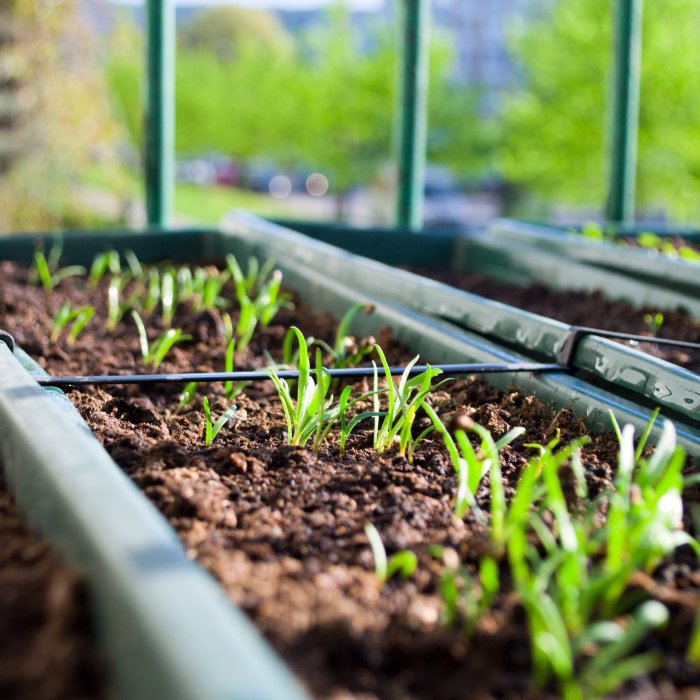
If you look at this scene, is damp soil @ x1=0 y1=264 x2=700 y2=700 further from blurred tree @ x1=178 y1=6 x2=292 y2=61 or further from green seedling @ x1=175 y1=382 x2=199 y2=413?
blurred tree @ x1=178 y1=6 x2=292 y2=61

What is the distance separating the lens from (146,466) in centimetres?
111

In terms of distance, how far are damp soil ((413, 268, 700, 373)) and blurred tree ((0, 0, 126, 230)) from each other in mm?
6495

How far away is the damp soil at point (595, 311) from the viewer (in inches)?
76.5

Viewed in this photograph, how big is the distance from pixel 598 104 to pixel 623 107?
490 inches

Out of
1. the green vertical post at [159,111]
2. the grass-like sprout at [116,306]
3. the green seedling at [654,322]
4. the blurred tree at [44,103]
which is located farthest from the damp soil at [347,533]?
the blurred tree at [44,103]

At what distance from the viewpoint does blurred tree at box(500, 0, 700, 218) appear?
14305 millimetres

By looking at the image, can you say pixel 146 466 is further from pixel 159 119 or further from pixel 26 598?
pixel 159 119

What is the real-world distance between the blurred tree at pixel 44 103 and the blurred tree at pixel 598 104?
771cm

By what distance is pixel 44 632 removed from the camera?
0.65 meters

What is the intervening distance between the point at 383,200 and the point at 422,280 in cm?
2356

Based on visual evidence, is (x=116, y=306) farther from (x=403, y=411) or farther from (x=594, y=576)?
(x=594, y=576)

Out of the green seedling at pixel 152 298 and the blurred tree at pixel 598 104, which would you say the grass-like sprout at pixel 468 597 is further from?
the blurred tree at pixel 598 104

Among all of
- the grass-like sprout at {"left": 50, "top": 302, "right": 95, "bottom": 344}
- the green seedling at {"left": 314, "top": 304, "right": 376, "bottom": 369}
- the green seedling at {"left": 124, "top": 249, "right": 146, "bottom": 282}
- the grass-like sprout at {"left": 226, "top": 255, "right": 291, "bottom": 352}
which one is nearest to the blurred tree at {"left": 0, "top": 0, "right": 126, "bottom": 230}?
the green seedling at {"left": 124, "top": 249, "right": 146, "bottom": 282}

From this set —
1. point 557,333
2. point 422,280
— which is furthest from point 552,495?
point 422,280
